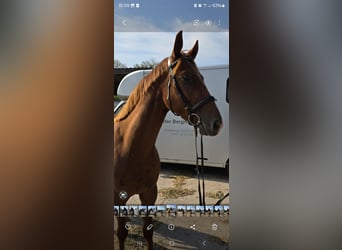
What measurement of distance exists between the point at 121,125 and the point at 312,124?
706 mm

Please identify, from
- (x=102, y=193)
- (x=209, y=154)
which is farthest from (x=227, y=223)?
(x=102, y=193)

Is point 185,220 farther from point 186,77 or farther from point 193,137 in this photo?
point 186,77

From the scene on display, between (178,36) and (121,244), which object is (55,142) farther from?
(178,36)

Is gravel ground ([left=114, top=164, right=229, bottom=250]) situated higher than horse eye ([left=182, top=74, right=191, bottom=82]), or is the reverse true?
horse eye ([left=182, top=74, right=191, bottom=82])

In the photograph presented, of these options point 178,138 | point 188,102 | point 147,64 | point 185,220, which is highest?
point 147,64

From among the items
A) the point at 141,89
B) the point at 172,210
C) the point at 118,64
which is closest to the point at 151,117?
the point at 141,89

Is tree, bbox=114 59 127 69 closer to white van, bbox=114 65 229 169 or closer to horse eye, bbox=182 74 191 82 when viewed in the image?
white van, bbox=114 65 229 169

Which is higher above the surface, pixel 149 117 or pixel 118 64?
pixel 118 64

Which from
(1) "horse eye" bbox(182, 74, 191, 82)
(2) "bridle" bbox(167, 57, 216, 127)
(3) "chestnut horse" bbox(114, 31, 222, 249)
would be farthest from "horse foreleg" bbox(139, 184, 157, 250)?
(1) "horse eye" bbox(182, 74, 191, 82)

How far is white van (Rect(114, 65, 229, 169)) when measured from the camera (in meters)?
1.06

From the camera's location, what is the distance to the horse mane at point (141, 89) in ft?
3.49

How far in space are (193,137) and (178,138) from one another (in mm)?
52

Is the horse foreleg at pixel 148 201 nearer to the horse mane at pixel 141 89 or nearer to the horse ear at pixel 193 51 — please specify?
the horse mane at pixel 141 89

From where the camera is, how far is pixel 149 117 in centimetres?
113
